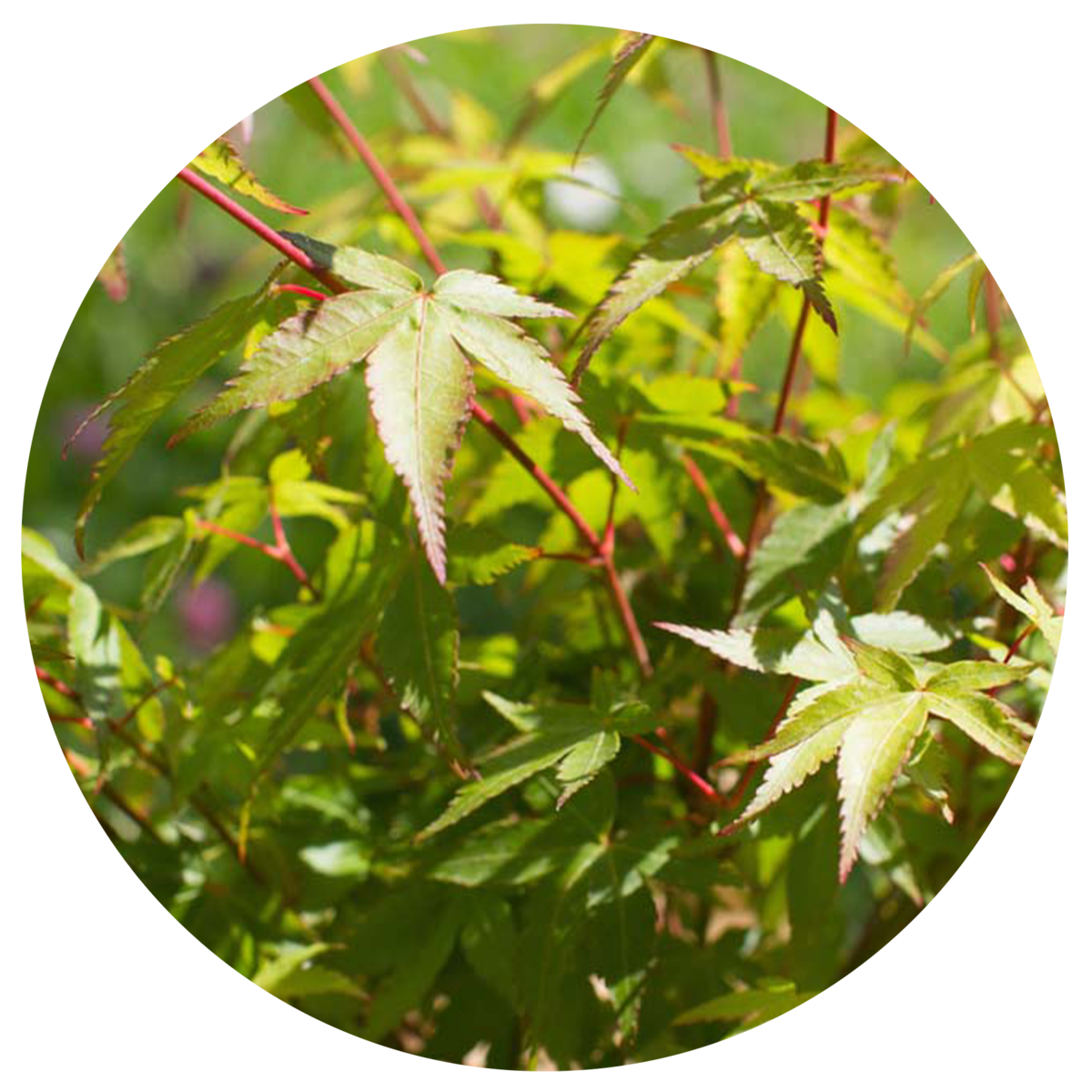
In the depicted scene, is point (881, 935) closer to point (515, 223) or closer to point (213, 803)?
point (213, 803)

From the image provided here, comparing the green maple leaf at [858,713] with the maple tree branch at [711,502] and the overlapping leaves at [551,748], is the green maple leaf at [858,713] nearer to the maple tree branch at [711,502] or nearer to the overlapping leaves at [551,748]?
the overlapping leaves at [551,748]

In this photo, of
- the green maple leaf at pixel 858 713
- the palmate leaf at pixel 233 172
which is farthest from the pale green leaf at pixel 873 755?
the palmate leaf at pixel 233 172

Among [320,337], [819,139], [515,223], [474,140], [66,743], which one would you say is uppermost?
[819,139]

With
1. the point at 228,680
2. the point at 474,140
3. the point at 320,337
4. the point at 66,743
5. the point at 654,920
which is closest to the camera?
the point at 320,337

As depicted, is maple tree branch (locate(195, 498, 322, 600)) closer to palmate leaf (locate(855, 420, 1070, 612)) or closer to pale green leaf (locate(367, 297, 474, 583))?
pale green leaf (locate(367, 297, 474, 583))

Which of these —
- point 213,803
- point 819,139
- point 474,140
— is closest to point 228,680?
point 213,803

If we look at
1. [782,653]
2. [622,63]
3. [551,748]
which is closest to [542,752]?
[551,748]

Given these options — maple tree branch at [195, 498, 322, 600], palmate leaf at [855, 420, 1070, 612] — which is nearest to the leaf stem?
palmate leaf at [855, 420, 1070, 612]
